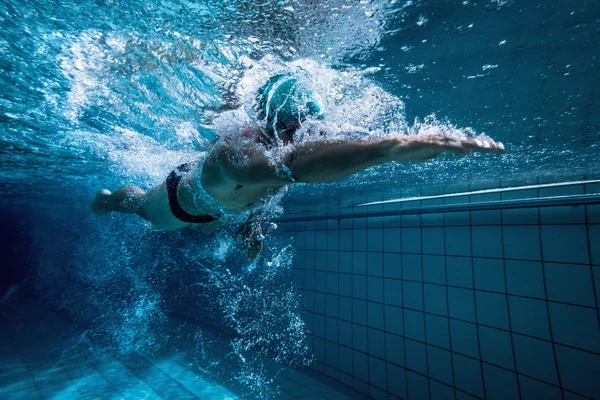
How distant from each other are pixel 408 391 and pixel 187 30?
20.6 feet

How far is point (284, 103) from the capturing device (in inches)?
113

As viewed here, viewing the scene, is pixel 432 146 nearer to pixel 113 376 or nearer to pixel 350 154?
pixel 350 154

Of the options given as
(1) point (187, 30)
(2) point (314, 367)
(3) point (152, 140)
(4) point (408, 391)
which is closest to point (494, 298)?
(4) point (408, 391)

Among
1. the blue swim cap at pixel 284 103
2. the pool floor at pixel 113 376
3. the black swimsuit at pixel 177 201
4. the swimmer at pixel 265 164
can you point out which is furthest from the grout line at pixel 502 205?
the black swimsuit at pixel 177 201

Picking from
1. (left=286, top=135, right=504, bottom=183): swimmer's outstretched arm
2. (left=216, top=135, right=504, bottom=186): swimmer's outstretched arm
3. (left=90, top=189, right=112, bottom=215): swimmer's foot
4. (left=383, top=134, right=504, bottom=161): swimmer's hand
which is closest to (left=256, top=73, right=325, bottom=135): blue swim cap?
(left=216, top=135, right=504, bottom=186): swimmer's outstretched arm

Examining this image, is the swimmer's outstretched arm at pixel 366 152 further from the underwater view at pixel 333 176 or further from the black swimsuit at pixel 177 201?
the black swimsuit at pixel 177 201

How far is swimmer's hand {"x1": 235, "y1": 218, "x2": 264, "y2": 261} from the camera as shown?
3.87m

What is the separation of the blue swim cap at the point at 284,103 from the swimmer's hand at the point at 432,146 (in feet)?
4.46

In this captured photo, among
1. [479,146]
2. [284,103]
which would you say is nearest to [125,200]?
[284,103]

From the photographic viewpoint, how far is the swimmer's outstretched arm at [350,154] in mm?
1215

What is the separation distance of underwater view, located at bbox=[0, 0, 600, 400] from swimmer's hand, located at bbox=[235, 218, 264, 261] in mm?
38

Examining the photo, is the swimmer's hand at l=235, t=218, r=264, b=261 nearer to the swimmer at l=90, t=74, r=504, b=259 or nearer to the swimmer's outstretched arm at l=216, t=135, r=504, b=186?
the swimmer at l=90, t=74, r=504, b=259

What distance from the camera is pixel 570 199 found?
4.12m

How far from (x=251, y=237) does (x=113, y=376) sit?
4887 millimetres
